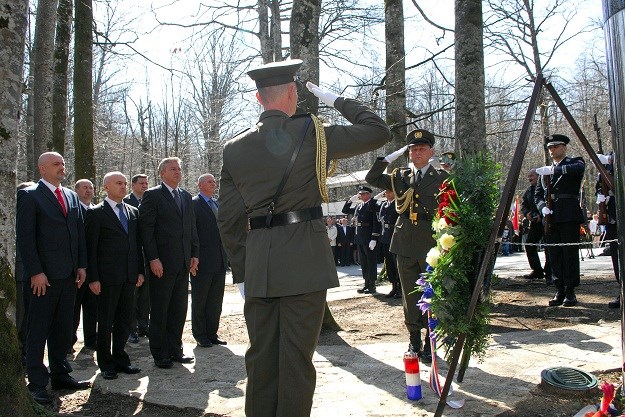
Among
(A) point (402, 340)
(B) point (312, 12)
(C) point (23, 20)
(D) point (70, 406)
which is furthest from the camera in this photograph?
(B) point (312, 12)

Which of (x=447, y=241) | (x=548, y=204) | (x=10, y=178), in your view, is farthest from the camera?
(x=548, y=204)

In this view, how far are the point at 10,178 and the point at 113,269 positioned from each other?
181 cm

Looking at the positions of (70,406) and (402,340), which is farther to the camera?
(402,340)

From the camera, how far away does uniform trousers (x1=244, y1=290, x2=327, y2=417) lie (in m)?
3.32

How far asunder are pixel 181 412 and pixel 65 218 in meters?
2.06

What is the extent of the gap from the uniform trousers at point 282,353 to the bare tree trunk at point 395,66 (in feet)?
31.6

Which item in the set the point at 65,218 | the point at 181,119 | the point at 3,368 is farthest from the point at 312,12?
the point at 181,119

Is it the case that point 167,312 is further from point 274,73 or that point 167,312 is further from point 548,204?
point 548,204

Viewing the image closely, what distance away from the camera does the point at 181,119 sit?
3722cm

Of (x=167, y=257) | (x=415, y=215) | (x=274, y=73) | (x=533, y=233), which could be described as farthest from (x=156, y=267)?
(x=533, y=233)

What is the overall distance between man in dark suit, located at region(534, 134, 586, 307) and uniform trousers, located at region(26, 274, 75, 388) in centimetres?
620

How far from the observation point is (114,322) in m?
6.11

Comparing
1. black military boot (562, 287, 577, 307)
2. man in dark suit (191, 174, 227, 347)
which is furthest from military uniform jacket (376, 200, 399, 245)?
man in dark suit (191, 174, 227, 347)

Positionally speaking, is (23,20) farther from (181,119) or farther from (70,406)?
(181,119)
